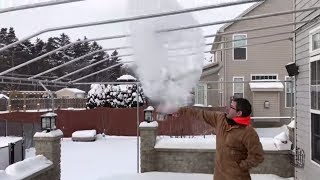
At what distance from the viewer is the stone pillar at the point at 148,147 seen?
25.3 ft

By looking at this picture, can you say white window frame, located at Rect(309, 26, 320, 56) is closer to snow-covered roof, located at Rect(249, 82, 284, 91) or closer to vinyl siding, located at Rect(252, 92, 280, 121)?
snow-covered roof, located at Rect(249, 82, 284, 91)

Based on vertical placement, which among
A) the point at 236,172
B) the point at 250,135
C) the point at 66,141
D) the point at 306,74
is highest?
the point at 306,74

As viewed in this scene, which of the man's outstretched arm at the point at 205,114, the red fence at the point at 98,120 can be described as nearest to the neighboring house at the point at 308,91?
the man's outstretched arm at the point at 205,114

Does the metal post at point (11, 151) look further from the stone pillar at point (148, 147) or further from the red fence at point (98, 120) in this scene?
the red fence at point (98, 120)

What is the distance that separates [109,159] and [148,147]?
358 cm

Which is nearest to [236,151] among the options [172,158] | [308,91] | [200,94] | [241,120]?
[241,120]

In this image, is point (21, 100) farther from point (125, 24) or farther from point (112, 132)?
point (125, 24)

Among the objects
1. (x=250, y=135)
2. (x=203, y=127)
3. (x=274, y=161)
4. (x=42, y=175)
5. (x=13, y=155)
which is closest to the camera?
(x=250, y=135)

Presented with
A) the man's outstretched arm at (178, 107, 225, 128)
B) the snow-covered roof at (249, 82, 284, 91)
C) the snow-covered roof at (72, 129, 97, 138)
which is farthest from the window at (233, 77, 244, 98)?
the man's outstretched arm at (178, 107, 225, 128)

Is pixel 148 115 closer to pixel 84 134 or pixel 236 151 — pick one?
pixel 236 151

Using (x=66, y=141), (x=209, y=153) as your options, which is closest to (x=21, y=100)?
(x=66, y=141)

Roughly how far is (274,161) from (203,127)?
260 inches

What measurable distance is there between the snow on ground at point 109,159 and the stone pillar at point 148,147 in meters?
0.17

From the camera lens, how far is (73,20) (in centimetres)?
464
